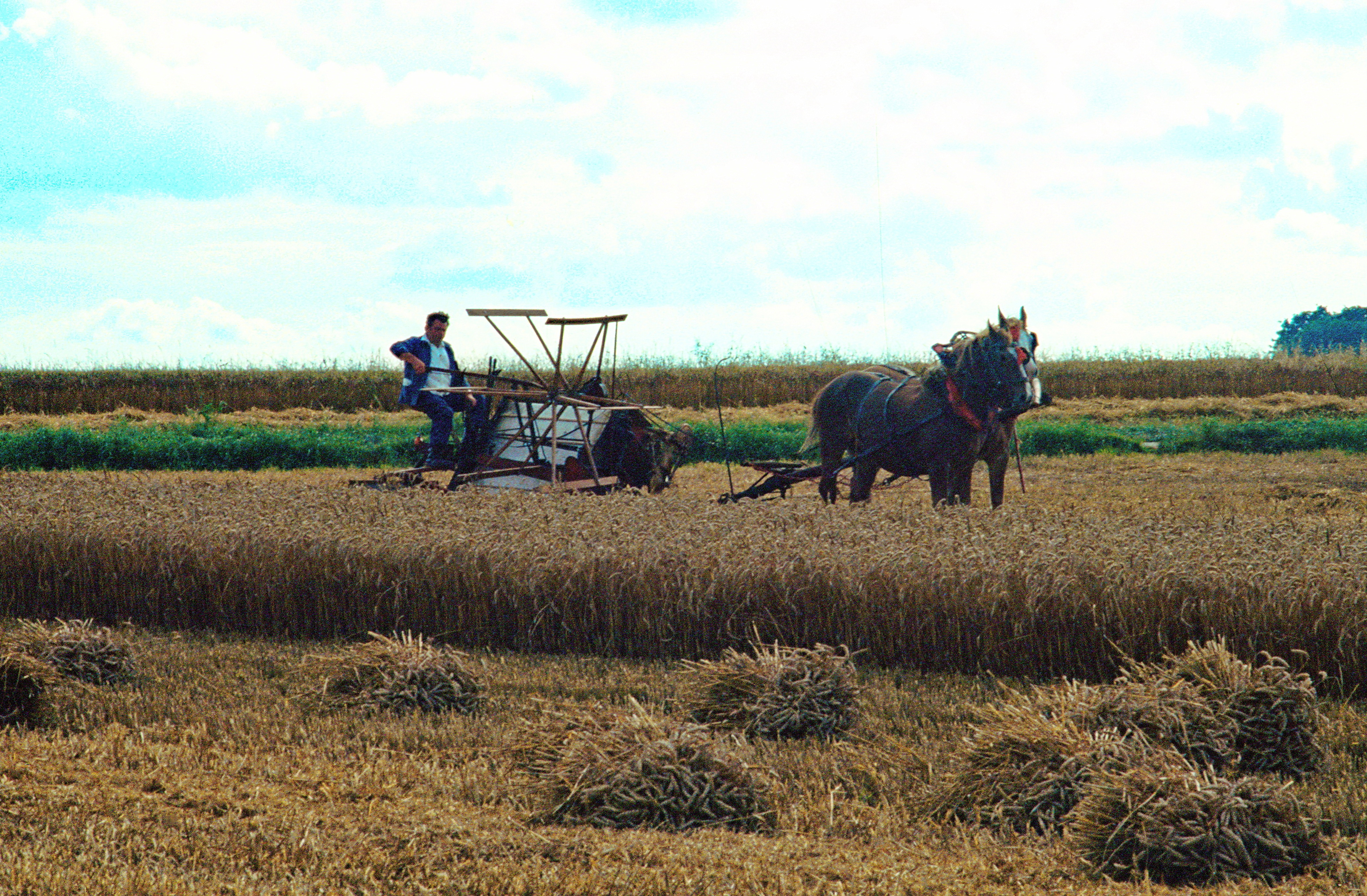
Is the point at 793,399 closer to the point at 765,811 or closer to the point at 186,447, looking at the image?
the point at 186,447

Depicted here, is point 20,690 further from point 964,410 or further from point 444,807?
point 964,410

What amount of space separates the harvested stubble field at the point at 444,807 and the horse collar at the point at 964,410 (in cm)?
403

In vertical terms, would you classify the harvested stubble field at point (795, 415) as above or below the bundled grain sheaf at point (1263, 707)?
above

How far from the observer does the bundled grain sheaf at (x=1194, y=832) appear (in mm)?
4031

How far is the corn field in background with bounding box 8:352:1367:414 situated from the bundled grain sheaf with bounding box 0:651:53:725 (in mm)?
22483

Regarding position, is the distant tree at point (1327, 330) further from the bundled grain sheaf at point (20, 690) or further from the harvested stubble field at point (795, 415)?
the bundled grain sheaf at point (20, 690)

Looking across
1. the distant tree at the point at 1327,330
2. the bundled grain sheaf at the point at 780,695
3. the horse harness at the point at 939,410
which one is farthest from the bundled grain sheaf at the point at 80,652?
the distant tree at the point at 1327,330

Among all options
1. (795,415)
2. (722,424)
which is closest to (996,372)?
(722,424)

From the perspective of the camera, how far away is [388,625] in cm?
796

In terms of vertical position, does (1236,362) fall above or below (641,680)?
above

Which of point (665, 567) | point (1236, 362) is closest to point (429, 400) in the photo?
point (665, 567)

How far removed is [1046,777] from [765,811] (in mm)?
1117

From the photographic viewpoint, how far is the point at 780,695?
18.7ft

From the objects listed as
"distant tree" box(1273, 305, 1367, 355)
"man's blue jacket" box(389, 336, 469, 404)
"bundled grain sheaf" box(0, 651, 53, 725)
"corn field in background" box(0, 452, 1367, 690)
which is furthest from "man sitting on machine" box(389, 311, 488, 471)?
"distant tree" box(1273, 305, 1367, 355)
